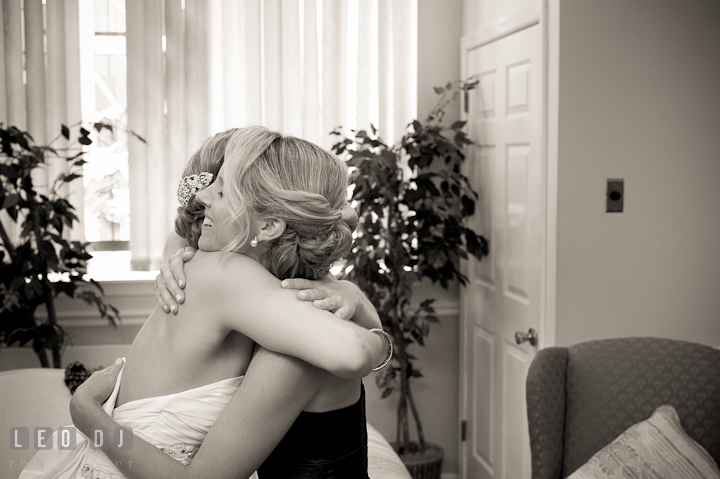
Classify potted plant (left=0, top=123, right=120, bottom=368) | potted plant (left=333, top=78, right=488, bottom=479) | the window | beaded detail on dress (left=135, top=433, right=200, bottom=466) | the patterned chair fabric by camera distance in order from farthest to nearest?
the window < potted plant (left=333, top=78, right=488, bottom=479) < potted plant (left=0, top=123, right=120, bottom=368) < the patterned chair fabric < beaded detail on dress (left=135, top=433, right=200, bottom=466)

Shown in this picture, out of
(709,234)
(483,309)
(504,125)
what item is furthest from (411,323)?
(709,234)

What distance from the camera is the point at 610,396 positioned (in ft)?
7.27

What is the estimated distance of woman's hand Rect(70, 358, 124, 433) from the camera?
1.32 m

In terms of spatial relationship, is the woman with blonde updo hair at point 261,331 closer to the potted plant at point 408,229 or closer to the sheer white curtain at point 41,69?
the potted plant at point 408,229

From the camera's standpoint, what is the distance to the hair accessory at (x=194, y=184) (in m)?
1.31

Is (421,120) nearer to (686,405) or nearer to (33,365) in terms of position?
(686,405)

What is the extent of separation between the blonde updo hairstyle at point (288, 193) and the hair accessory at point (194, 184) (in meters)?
0.09

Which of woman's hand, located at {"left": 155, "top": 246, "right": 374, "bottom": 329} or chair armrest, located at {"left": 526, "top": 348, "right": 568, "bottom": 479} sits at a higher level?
woman's hand, located at {"left": 155, "top": 246, "right": 374, "bottom": 329}

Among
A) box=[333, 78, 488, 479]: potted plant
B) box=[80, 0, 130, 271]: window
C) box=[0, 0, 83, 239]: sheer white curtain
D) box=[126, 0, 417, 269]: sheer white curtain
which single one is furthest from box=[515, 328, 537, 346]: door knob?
box=[0, 0, 83, 239]: sheer white curtain

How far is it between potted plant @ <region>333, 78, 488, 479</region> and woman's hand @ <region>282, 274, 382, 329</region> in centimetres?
177

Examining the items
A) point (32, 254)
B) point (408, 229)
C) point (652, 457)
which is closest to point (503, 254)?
point (408, 229)

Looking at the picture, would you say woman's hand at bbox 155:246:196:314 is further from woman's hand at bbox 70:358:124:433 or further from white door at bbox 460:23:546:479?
white door at bbox 460:23:546:479

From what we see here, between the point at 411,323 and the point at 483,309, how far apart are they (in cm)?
38

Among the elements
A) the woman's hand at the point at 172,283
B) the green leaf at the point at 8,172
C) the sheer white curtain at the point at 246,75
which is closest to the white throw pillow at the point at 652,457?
the woman's hand at the point at 172,283
